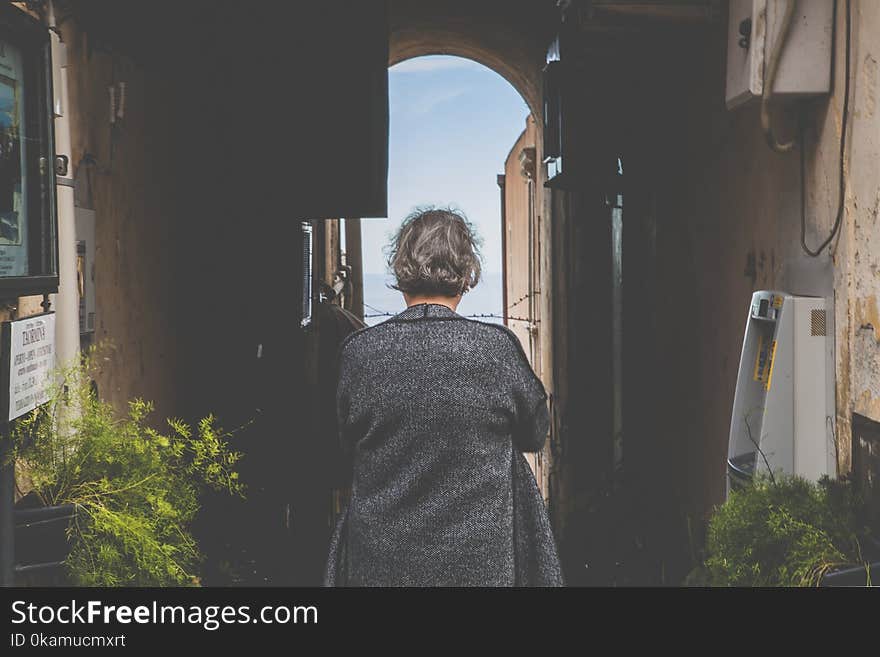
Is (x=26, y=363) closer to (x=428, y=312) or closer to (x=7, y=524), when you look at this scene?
(x=7, y=524)

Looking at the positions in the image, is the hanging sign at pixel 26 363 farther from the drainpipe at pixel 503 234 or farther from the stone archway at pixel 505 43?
the drainpipe at pixel 503 234

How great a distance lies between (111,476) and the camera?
7.74 ft

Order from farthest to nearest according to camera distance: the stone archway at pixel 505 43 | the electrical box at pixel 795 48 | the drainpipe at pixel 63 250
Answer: the stone archway at pixel 505 43, the drainpipe at pixel 63 250, the electrical box at pixel 795 48

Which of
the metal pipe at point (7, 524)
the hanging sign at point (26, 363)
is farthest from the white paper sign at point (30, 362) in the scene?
the metal pipe at point (7, 524)

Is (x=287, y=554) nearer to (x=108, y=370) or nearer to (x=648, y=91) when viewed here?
(x=108, y=370)

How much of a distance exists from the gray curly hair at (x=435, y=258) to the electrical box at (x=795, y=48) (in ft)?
4.08

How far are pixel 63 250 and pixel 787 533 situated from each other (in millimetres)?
2343

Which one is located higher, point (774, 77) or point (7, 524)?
point (774, 77)

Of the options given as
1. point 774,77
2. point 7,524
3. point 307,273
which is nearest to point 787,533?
point 774,77

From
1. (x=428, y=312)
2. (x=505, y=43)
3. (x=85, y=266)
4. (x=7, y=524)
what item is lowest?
(x=7, y=524)

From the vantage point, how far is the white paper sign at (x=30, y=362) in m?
2.26

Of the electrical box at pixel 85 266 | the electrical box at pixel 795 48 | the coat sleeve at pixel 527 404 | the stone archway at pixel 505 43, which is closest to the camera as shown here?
the coat sleeve at pixel 527 404

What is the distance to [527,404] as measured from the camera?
232 centimetres

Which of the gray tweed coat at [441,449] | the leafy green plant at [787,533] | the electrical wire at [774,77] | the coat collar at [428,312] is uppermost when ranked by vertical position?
the electrical wire at [774,77]
